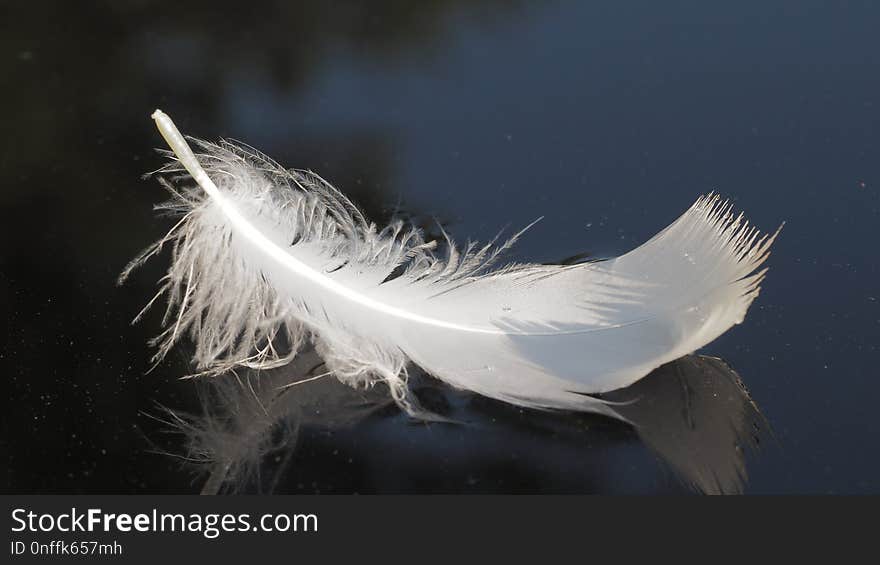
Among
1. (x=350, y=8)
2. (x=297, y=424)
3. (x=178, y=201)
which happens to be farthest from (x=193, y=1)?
(x=297, y=424)

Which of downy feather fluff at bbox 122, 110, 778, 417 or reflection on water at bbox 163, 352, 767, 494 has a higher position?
downy feather fluff at bbox 122, 110, 778, 417

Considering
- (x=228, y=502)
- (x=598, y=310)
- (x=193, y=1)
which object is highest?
(x=193, y=1)

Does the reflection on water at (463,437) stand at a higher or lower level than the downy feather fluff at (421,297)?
lower

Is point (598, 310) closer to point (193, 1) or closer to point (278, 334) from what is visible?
point (278, 334)

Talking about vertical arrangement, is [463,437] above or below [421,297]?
below
